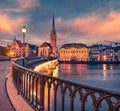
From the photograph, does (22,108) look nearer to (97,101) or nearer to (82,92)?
(82,92)

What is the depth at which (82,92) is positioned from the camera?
4242 mm

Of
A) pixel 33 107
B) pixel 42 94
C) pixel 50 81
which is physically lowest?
pixel 33 107

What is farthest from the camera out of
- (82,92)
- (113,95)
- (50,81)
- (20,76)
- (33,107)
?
(20,76)

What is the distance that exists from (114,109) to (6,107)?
15.1ft

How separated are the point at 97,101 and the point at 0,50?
124951mm

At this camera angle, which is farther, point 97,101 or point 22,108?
point 22,108

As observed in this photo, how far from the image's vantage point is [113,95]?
3.29 metres

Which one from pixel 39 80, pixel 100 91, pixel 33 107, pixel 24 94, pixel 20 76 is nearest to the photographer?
pixel 100 91

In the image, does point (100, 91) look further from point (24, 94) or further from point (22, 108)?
point (24, 94)

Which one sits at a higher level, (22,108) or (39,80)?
(39,80)

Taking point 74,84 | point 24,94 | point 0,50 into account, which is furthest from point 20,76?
point 0,50

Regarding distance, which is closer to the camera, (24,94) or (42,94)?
(42,94)

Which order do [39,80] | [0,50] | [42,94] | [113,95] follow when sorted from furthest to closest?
1. [0,50]
2. [39,80]
3. [42,94]
4. [113,95]

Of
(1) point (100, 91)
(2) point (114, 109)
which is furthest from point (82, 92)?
(2) point (114, 109)
